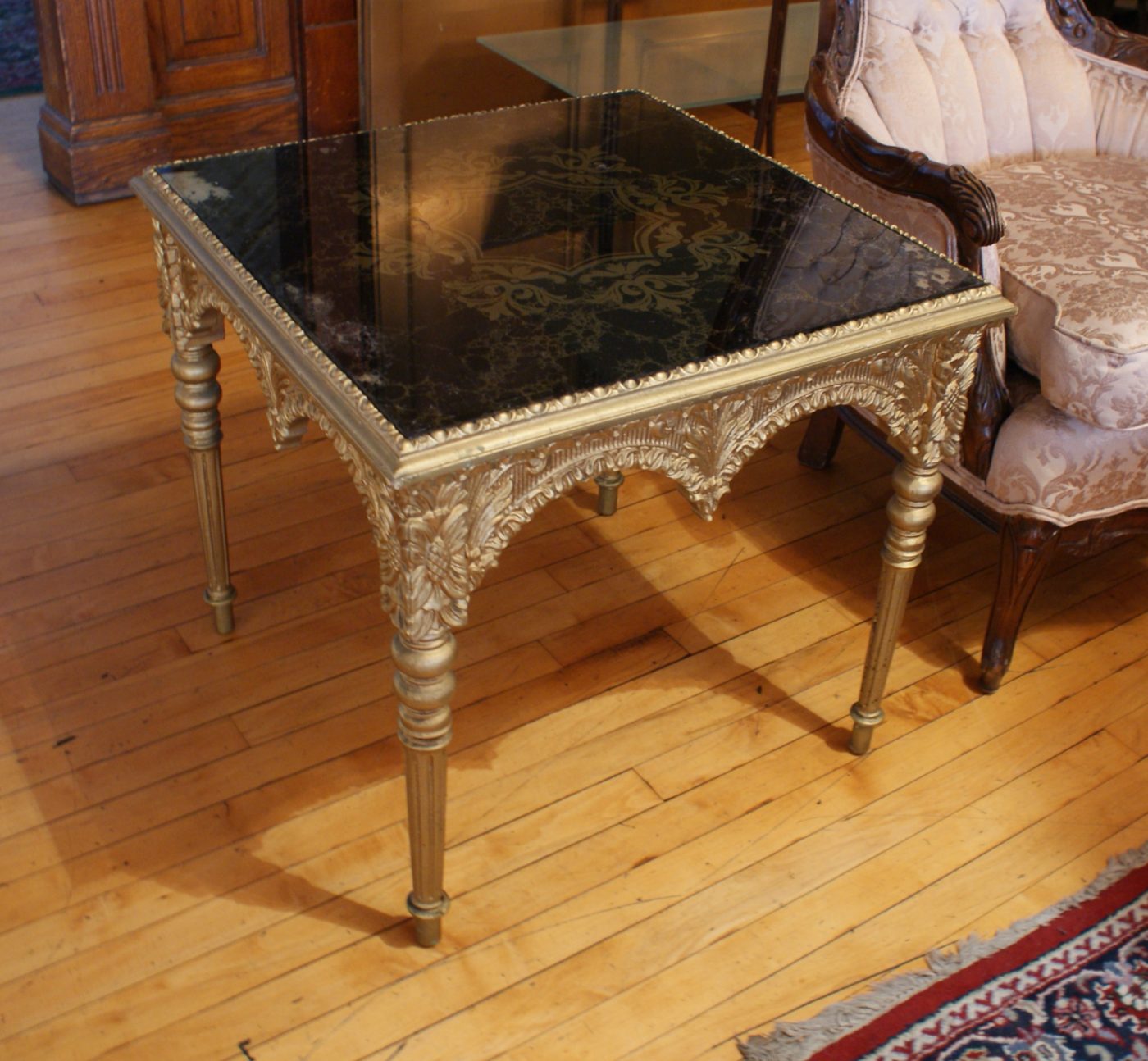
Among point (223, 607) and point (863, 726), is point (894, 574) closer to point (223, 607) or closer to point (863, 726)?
point (863, 726)

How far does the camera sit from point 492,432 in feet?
4.02

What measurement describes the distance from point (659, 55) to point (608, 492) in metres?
1.56

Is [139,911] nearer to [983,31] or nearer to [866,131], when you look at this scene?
[866,131]

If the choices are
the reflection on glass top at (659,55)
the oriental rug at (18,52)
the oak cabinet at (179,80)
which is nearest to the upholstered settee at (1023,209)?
the reflection on glass top at (659,55)

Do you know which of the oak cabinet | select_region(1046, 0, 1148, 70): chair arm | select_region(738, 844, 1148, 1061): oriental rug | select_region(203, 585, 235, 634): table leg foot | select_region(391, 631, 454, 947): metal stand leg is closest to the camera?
select_region(391, 631, 454, 947): metal stand leg

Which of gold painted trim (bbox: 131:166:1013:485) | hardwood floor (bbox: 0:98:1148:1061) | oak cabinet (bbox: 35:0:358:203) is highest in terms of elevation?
gold painted trim (bbox: 131:166:1013:485)

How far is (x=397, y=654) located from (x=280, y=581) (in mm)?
824

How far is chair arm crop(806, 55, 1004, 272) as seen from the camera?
1757 millimetres

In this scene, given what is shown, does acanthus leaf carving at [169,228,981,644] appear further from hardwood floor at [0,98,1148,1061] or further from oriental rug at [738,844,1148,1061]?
oriental rug at [738,844,1148,1061]

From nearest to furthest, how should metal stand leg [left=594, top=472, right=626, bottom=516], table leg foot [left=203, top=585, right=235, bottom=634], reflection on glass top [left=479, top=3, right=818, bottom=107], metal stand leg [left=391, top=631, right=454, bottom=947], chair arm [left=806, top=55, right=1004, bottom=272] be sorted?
1. metal stand leg [left=391, top=631, right=454, bottom=947]
2. chair arm [left=806, top=55, right=1004, bottom=272]
3. table leg foot [left=203, top=585, right=235, bottom=634]
4. metal stand leg [left=594, top=472, right=626, bottom=516]
5. reflection on glass top [left=479, top=3, right=818, bottom=107]

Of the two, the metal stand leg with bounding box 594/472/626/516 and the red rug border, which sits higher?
the metal stand leg with bounding box 594/472/626/516

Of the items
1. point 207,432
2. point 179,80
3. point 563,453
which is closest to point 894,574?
point 563,453

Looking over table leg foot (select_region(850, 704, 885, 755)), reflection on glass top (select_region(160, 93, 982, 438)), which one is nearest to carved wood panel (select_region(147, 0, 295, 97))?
reflection on glass top (select_region(160, 93, 982, 438))

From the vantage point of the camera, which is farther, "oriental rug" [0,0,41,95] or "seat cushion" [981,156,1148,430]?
"oriental rug" [0,0,41,95]
